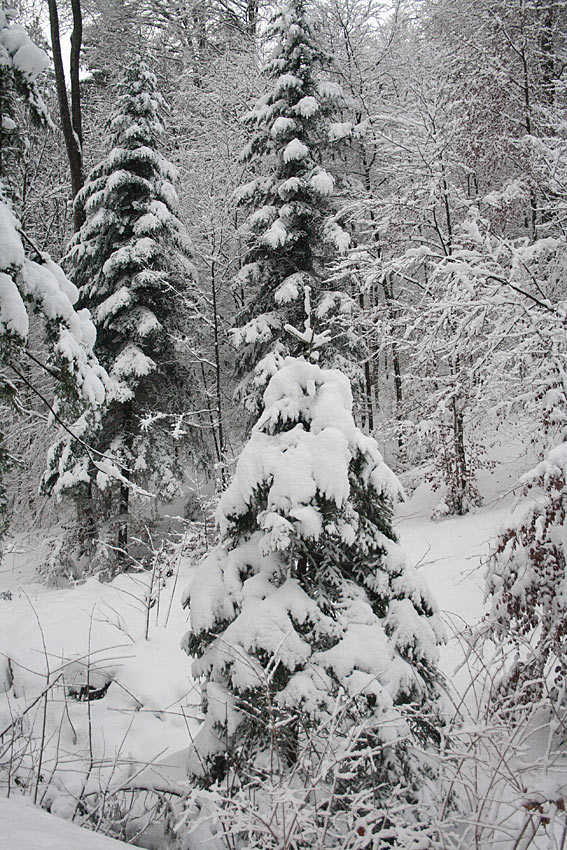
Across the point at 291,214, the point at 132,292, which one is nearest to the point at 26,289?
the point at 132,292

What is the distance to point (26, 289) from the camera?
323cm

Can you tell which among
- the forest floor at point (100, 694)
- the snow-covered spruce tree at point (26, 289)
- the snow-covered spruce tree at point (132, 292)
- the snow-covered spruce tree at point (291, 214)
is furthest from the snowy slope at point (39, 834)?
the snow-covered spruce tree at point (291, 214)

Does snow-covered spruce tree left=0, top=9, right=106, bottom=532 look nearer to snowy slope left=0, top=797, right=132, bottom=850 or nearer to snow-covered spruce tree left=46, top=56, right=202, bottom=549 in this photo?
snowy slope left=0, top=797, right=132, bottom=850

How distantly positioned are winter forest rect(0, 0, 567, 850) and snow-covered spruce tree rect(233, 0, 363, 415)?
8 centimetres

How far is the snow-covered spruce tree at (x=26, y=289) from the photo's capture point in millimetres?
3045

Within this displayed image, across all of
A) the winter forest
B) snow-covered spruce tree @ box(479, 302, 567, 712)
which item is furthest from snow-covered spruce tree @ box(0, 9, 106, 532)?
snow-covered spruce tree @ box(479, 302, 567, 712)

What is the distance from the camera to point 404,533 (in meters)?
10.0

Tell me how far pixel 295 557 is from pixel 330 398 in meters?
0.87

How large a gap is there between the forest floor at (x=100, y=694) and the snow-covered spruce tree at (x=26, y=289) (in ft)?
4.19

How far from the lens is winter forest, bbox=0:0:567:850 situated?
97.3 inches

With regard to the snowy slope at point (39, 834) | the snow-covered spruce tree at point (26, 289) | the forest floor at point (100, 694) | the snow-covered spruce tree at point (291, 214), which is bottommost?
the forest floor at point (100, 694)

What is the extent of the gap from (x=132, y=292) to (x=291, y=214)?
3724mm

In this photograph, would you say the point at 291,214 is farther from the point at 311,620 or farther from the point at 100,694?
the point at 311,620

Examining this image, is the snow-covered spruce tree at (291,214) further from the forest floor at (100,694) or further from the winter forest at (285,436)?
the forest floor at (100,694)
